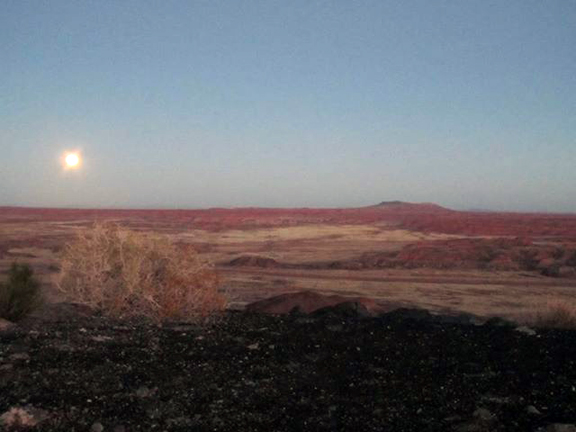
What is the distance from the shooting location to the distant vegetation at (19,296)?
32.7ft

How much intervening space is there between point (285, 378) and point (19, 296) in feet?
18.3

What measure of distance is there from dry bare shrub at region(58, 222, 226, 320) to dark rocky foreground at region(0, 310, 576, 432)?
4.10 ft

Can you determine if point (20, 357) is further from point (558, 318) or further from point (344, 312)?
point (558, 318)

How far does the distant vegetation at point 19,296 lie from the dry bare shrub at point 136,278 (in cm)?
72

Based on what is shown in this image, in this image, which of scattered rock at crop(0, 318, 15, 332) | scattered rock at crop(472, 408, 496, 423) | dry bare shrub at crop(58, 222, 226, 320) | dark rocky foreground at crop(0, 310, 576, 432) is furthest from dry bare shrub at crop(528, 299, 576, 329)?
scattered rock at crop(0, 318, 15, 332)

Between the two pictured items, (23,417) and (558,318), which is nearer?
(23,417)

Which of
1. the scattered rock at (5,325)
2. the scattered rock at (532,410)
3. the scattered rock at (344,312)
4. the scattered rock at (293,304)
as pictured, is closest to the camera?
the scattered rock at (532,410)

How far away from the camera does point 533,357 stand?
7707 mm

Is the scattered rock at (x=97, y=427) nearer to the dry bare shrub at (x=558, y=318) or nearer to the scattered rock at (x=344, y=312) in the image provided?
the scattered rock at (x=344, y=312)

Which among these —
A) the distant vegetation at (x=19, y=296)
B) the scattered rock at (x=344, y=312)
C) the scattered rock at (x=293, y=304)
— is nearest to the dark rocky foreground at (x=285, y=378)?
the distant vegetation at (x=19, y=296)

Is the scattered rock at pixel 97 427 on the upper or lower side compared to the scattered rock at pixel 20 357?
lower

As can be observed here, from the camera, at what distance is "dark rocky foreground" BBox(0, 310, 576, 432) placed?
18.0 ft

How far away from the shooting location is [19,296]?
1022cm

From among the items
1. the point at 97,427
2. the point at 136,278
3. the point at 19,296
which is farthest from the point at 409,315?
the point at 97,427
